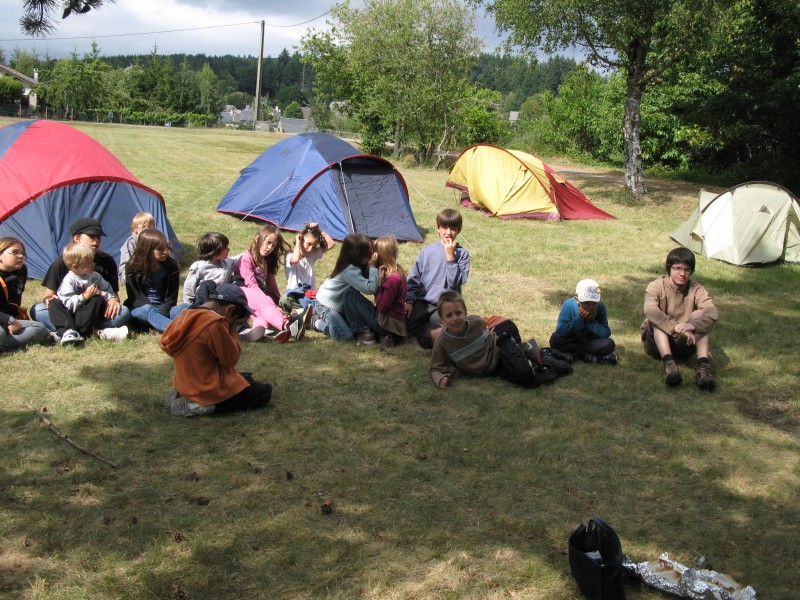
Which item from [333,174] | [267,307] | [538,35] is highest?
[538,35]

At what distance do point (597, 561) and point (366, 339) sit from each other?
12.3 ft

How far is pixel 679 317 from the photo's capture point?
21.3ft

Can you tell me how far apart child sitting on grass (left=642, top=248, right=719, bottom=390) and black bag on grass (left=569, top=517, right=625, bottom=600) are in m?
3.06

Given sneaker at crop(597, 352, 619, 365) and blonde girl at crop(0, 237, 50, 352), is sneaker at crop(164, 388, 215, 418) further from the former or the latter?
sneaker at crop(597, 352, 619, 365)

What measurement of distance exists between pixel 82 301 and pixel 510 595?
4557 mm

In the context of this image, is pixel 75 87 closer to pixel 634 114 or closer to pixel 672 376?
pixel 634 114

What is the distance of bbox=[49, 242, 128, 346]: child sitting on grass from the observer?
244 inches

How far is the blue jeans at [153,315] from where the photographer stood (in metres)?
6.55

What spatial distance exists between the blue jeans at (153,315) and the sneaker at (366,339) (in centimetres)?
155

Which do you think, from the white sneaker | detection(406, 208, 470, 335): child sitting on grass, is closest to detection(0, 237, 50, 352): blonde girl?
the white sneaker

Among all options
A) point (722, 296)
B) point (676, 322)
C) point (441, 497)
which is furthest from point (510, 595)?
point (722, 296)

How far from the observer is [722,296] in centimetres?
932

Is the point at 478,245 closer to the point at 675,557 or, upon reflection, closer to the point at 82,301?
the point at 82,301

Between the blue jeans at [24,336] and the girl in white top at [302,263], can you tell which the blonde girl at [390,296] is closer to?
the girl in white top at [302,263]
